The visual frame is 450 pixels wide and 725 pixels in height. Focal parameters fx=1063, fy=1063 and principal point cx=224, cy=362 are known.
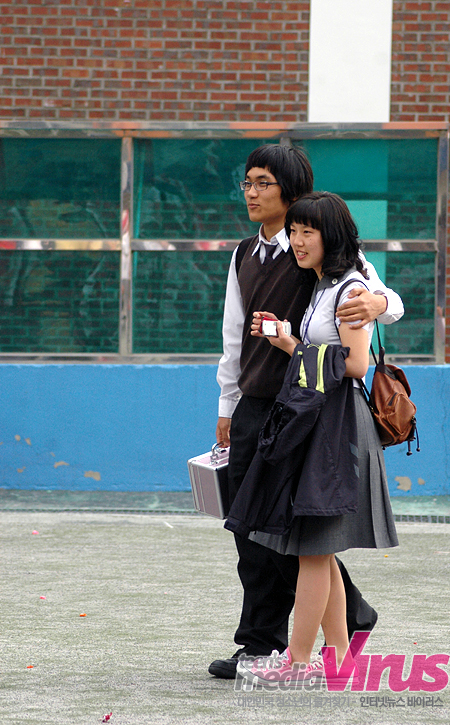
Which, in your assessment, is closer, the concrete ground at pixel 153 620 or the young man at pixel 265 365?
the concrete ground at pixel 153 620

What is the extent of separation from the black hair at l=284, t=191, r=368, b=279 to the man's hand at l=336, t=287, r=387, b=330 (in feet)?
0.37

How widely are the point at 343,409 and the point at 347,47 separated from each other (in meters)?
5.54

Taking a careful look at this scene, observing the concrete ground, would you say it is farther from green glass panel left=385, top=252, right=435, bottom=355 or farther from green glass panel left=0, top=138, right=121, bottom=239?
green glass panel left=0, top=138, right=121, bottom=239

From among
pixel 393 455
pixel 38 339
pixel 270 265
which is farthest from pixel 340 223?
pixel 38 339

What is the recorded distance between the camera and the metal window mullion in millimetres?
8352

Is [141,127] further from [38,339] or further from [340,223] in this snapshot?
[340,223]

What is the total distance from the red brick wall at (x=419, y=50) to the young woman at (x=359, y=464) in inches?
202

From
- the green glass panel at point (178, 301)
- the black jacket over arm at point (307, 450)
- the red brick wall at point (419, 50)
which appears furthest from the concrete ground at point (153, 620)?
the red brick wall at point (419, 50)

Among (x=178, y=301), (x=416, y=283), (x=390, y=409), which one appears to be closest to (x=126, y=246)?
(x=178, y=301)

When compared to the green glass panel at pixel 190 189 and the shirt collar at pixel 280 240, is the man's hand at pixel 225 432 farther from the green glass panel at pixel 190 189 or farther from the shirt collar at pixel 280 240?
the green glass panel at pixel 190 189

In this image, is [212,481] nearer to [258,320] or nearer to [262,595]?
[262,595]

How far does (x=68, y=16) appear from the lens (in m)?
8.32

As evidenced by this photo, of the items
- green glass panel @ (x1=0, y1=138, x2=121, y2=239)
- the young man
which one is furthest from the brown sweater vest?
green glass panel @ (x1=0, y1=138, x2=121, y2=239)

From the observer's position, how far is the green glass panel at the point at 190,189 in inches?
328
